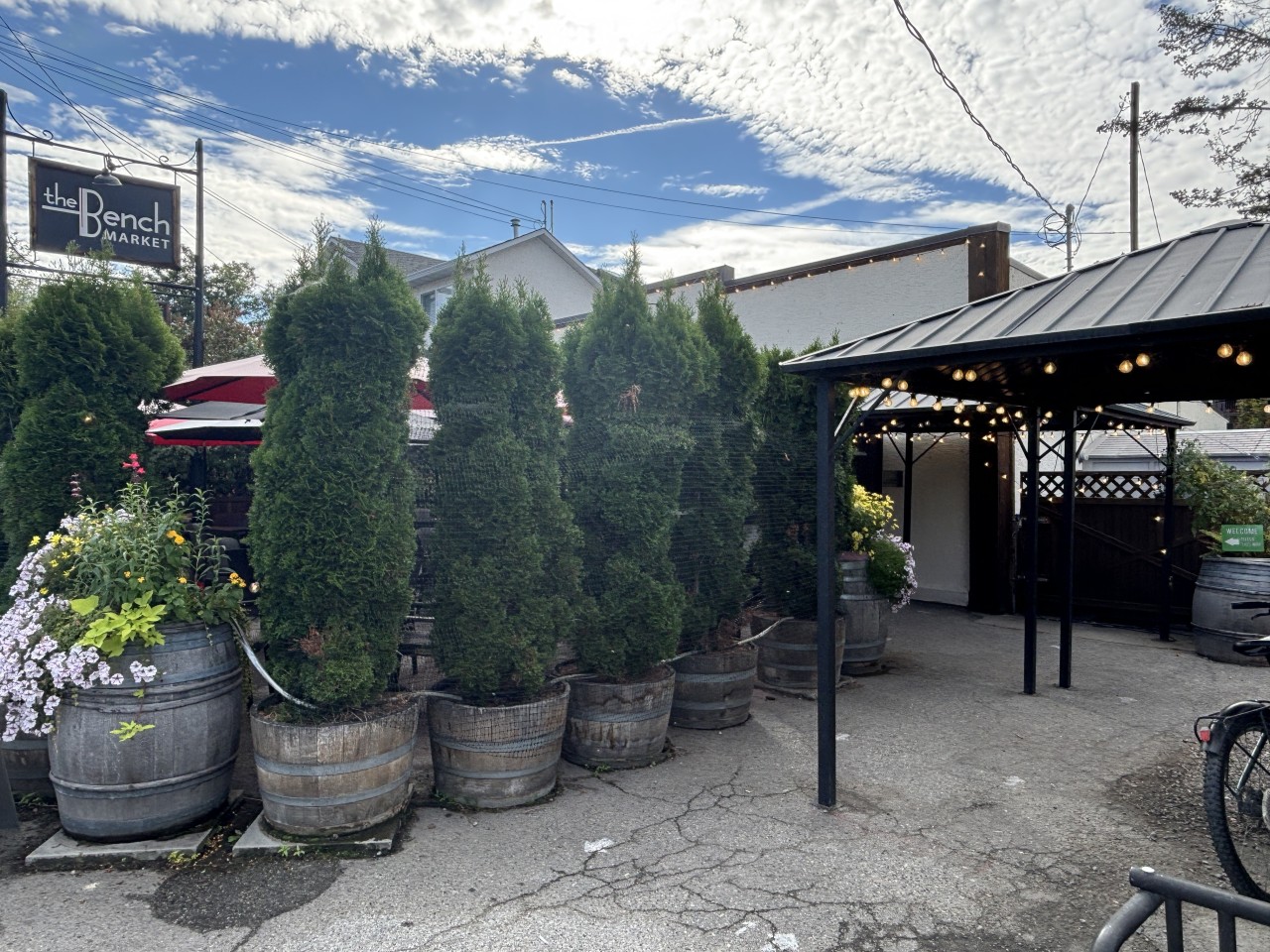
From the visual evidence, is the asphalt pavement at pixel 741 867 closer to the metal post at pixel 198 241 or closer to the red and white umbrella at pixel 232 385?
the red and white umbrella at pixel 232 385

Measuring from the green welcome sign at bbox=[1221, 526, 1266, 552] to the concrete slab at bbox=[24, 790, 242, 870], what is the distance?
7.35m

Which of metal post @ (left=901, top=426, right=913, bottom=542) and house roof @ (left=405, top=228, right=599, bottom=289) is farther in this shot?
house roof @ (left=405, top=228, right=599, bottom=289)

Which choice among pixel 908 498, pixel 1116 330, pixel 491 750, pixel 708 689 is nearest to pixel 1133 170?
pixel 908 498

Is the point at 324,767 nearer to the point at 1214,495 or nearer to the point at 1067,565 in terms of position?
the point at 1067,565

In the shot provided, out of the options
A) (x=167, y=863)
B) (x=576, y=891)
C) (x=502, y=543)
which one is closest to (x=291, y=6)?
(x=502, y=543)

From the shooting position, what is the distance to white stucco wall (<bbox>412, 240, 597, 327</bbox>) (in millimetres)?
16312

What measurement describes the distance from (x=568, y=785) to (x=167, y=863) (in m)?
1.64

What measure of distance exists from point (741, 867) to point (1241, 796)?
1.80 metres

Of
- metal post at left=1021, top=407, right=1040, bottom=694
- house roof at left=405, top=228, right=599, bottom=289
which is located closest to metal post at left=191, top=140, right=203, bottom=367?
house roof at left=405, top=228, right=599, bottom=289

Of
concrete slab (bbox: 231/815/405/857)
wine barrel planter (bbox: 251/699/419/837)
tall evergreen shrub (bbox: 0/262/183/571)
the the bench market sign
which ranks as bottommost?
concrete slab (bbox: 231/815/405/857)

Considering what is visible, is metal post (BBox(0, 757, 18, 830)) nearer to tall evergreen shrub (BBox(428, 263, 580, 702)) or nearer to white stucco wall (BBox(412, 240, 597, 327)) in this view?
tall evergreen shrub (BBox(428, 263, 580, 702))

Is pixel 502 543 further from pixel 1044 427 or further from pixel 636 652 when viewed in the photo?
pixel 1044 427

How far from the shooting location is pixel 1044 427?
20.3 ft

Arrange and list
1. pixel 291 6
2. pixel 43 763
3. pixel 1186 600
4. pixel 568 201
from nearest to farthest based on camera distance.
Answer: pixel 43 763 → pixel 291 6 → pixel 1186 600 → pixel 568 201
